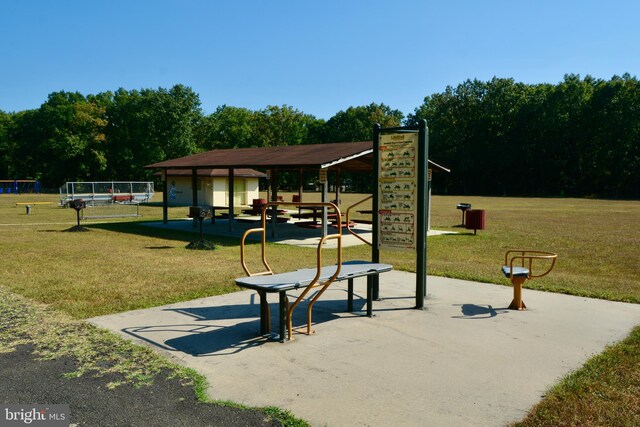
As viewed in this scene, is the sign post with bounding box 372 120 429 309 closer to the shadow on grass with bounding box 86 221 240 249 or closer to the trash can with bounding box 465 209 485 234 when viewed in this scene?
the shadow on grass with bounding box 86 221 240 249

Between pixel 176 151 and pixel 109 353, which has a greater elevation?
pixel 176 151

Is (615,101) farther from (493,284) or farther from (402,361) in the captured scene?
(402,361)

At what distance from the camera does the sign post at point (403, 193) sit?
6734 mm

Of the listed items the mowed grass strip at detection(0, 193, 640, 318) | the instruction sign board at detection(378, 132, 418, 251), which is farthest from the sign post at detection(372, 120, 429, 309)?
the mowed grass strip at detection(0, 193, 640, 318)

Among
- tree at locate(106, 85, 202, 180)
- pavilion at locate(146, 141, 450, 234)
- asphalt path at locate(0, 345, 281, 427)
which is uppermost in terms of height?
tree at locate(106, 85, 202, 180)

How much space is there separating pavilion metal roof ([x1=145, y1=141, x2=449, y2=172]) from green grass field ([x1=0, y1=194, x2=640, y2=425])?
8.93ft

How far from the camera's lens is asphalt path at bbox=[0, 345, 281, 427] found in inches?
139

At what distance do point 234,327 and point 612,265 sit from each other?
914cm

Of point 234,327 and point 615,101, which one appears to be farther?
point 615,101

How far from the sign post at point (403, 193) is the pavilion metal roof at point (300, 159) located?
696cm

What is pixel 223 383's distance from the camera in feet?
13.8

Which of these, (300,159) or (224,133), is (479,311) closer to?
(300,159)

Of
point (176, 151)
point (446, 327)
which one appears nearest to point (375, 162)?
point (446, 327)

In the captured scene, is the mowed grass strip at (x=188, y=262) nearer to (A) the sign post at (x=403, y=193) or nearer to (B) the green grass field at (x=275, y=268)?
(B) the green grass field at (x=275, y=268)
